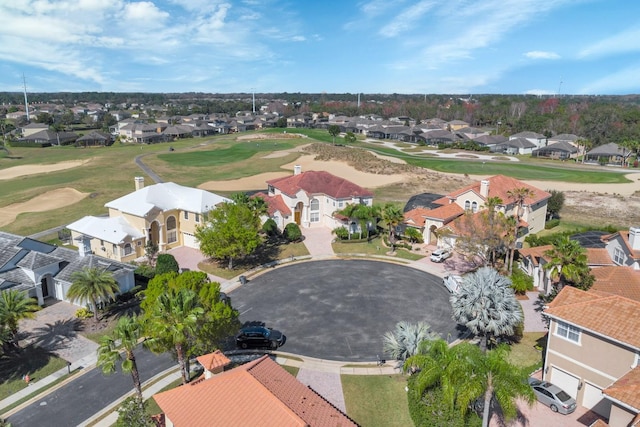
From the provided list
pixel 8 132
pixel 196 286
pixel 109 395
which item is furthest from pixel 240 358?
pixel 8 132

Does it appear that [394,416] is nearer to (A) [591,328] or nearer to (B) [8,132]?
(A) [591,328]

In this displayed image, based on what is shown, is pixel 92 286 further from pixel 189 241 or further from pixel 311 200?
pixel 311 200

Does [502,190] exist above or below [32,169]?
above

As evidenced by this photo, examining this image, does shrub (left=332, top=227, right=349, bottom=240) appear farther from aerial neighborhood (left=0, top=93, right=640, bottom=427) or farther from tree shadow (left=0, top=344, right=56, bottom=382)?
tree shadow (left=0, top=344, right=56, bottom=382)

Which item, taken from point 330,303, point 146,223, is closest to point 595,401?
point 330,303

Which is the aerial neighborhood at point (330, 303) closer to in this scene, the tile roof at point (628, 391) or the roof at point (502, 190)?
the tile roof at point (628, 391)
